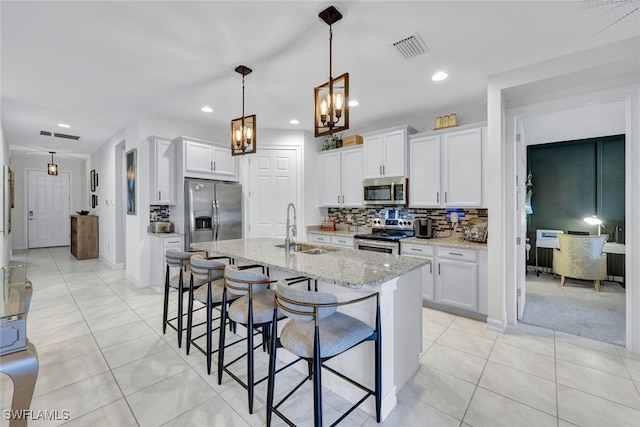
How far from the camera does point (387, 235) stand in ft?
13.7

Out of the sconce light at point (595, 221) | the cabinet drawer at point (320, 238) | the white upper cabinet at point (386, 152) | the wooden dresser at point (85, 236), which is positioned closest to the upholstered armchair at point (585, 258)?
the sconce light at point (595, 221)

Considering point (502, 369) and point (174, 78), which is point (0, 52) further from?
point (502, 369)

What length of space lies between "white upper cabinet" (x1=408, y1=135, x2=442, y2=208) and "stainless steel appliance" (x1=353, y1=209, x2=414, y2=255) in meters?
0.46

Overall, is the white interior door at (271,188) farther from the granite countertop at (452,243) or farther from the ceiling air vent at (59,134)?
the ceiling air vent at (59,134)

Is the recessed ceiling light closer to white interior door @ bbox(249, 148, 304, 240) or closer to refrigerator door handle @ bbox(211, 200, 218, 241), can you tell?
white interior door @ bbox(249, 148, 304, 240)

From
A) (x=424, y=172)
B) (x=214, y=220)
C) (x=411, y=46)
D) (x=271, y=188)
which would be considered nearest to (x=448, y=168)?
(x=424, y=172)

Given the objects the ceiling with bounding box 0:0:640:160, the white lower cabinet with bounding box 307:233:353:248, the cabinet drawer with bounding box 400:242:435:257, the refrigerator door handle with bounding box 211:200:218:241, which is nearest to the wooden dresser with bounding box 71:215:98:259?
the ceiling with bounding box 0:0:640:160

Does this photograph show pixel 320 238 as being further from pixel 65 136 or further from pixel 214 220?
pixel 65 136

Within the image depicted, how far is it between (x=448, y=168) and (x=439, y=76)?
1.18 meters

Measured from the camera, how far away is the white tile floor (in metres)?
1.78

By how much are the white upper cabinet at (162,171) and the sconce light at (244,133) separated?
1982mm

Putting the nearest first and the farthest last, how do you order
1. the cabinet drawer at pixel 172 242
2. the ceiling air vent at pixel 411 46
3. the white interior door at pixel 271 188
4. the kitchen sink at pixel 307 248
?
the ceiling air vent at pixel 411 46 < the kitchen sink at pixel 307 248 < the cabinet drawer at pixel 172 242 < the white interior door at pixel 271 188

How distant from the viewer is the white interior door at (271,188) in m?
5.07

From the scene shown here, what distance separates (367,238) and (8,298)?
3.49 metres
